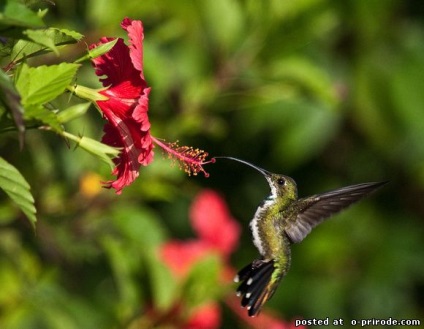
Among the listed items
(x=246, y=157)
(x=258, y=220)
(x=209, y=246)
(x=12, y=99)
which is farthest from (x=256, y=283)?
(x=246, y=157)

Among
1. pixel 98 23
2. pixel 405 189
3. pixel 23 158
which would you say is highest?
pixel 98 23

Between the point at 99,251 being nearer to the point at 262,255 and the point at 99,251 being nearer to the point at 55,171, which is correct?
the point at 55,171

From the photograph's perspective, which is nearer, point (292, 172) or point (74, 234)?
point (74, 234)

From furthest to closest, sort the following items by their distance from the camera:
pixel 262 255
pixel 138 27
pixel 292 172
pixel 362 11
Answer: pixel 292 172 → pixel 362 11 → pixel 262 255 → pixel 138 27

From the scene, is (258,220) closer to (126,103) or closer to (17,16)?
(126,103)

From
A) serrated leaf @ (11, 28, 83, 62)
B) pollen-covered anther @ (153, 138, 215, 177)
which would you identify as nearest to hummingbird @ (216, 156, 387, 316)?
pollen-covered anther @ (153, 138, 215, 177)

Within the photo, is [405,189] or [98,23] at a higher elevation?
[98,23]

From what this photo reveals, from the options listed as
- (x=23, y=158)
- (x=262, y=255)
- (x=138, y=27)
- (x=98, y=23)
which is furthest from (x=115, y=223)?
(x=138, y=27)
